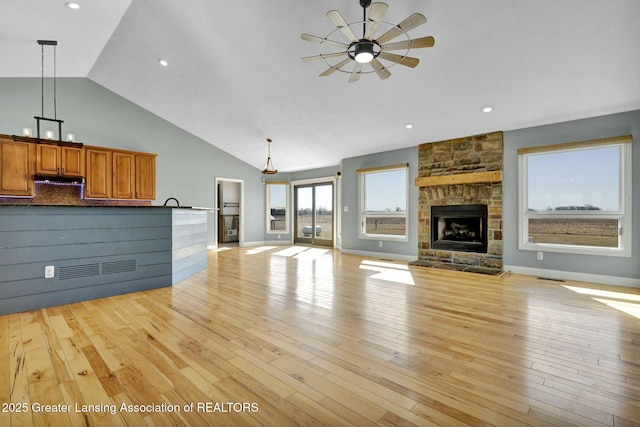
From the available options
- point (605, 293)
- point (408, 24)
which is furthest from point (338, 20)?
point (605, 293)

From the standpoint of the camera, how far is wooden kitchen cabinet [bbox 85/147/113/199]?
231 inches

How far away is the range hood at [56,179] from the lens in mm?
5309

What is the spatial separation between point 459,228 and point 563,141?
2.23 m

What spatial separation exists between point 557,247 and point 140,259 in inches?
253

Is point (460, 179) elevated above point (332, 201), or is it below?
above

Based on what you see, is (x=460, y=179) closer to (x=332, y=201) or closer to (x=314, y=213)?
(x=332, y=201)

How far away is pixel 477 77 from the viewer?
402 cm

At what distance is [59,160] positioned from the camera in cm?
550

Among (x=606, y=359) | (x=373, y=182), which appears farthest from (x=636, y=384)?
(x=373, y=182)

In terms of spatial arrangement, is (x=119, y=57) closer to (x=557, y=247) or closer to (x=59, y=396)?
(x=59, y=396)

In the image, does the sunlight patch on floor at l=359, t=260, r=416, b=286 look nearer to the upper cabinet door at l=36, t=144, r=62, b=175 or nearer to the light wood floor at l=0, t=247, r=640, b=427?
the light wood floor at l=0, t=247, r=640, b=427

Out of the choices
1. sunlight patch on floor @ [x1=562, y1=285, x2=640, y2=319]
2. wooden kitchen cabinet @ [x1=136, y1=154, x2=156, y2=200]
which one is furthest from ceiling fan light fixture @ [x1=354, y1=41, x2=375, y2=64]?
wooden kitchen cabinet @ [x1=136, y1=154, x2=156, y2=200]

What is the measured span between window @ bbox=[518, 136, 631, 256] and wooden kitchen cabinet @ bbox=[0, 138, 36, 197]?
876 centimetres

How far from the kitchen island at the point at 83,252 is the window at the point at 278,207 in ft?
17.4
